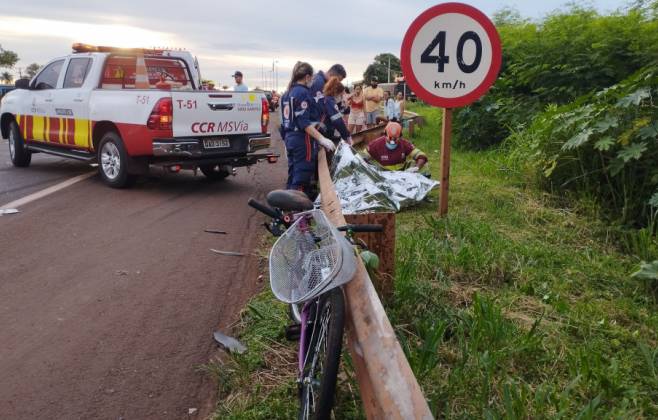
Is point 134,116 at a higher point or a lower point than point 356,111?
lower

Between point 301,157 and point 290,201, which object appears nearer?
point 290,201

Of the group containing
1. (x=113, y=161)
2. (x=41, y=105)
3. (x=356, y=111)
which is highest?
(x=356, y=111)

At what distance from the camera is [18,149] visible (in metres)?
10.8

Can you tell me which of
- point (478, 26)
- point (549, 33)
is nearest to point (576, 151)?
point (478, 26)

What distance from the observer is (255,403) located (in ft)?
9.63

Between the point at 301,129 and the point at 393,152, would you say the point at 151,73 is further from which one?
the point at 393,152

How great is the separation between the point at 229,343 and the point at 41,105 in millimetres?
8117

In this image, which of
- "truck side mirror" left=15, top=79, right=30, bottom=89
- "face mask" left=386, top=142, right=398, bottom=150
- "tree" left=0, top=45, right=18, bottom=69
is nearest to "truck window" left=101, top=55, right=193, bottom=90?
"truck side mirror" left=15, top=79, right=30, bottom=89

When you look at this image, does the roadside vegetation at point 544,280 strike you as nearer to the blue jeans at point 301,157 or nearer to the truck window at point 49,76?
the blue jeans at point 301,157

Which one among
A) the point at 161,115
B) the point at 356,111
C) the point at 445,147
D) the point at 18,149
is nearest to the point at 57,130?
the point at 18,149

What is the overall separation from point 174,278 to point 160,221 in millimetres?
2114

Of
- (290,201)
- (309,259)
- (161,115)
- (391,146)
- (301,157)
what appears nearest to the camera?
(309,259)

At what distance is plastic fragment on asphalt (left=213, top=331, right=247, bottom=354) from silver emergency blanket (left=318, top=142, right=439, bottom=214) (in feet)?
8.45

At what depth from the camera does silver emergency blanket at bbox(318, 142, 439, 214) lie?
6209mm
